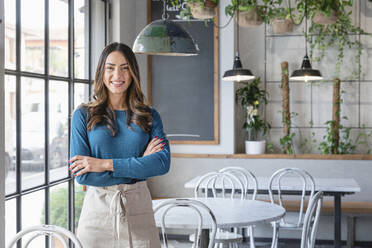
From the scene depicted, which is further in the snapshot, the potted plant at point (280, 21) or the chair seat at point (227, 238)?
the potted plant at point (280, 21)

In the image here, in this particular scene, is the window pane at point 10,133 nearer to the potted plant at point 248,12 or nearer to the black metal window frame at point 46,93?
the black metal window frame at point 46,93

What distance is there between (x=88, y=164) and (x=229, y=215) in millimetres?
1316

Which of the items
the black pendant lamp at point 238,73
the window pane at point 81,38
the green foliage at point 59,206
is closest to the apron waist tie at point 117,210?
the green foliage at point 59,206

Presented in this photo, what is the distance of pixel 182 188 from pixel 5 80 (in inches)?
123

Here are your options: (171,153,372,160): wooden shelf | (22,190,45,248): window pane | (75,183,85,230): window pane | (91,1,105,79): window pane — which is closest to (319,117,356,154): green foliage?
(171,153,372,160): wooden shelf

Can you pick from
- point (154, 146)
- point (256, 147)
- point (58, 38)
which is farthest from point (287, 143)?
point (154, 146)

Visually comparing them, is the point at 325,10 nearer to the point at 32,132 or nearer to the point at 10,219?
the point at 32,132

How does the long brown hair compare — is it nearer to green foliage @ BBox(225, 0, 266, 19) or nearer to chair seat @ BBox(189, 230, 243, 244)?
chair seat @ BBox(189, 230, 243, 244)

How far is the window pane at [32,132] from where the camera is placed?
11.4 feet

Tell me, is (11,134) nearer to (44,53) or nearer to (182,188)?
(44,53)

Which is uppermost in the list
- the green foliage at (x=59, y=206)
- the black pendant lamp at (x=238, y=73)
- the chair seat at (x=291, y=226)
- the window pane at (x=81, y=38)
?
the window pane at (x=81, y=38)

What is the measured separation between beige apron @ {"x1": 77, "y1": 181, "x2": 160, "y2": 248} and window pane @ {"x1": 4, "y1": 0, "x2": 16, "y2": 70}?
142 centimetres

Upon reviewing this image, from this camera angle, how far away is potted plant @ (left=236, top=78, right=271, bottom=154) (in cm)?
604

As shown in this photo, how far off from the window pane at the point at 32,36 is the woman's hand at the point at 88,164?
1376mm
